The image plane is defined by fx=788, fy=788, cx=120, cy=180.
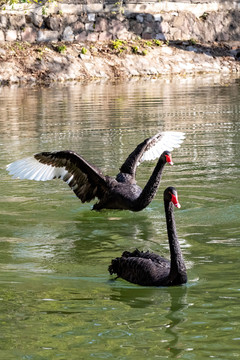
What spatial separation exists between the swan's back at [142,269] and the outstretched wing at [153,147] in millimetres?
3219

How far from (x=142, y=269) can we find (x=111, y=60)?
26.0 m

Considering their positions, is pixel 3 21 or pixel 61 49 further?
pixel 3 21

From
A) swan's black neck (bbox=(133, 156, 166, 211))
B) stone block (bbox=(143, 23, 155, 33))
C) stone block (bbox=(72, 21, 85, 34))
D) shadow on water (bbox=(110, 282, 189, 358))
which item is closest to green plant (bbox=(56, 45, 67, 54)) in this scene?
stone block (bbox=(72, 21, 85, 34))

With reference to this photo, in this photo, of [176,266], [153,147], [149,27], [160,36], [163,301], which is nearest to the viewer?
[163,301]

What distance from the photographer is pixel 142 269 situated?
6.11m

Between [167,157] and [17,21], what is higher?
[17,21]

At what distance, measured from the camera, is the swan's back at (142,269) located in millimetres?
6082

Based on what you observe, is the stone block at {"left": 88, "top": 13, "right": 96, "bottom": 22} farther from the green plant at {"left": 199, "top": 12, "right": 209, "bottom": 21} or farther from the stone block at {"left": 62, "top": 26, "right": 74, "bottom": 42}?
the green plant at {"left": 199, "top": 12, "right": 209, "bottom": 21}

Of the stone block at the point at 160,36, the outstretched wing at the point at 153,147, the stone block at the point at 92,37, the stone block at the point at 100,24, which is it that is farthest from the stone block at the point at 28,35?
the outstretched wing at the point at 153,147

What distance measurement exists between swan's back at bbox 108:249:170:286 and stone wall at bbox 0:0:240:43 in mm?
25320

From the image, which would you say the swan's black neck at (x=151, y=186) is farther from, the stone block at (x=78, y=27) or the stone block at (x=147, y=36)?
the stone block at (x=147, y=36)

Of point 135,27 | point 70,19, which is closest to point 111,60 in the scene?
point 70,19

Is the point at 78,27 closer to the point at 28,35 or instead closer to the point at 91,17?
the point at 91,17

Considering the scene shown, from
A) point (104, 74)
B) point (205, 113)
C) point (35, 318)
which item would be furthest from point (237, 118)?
point (104, 74)
